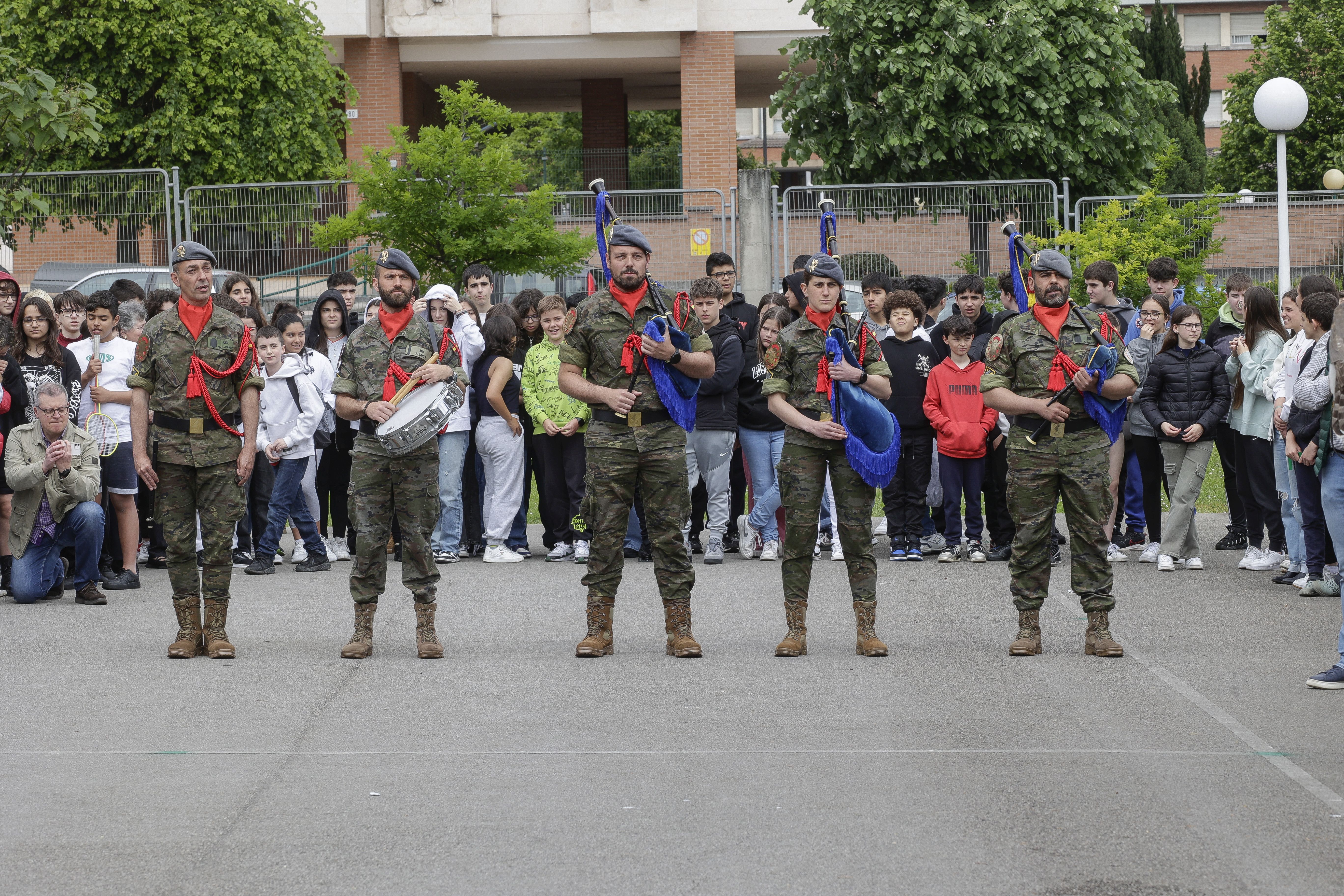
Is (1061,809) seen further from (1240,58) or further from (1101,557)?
(1240,58)

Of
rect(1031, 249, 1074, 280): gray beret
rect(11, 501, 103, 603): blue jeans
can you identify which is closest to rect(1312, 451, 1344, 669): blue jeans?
rect(1031, 249, 1074, 280): gray beret

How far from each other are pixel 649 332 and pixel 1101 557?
2.81 metres

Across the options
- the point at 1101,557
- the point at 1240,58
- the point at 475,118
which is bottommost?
the point at 1101,557

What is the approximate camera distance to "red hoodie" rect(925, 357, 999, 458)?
12227 mm

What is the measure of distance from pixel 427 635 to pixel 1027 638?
339 cm

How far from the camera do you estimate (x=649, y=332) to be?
8.33 metres

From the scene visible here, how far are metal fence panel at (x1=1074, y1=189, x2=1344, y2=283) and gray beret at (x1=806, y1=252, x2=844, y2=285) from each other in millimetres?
10932

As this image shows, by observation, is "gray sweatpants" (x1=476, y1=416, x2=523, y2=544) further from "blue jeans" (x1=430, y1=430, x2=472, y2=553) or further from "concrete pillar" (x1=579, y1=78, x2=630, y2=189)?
"concrete pillar" (x1=579, y1=78, x2=630, y2=189)

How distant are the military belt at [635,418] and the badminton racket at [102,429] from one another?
4.63 metres

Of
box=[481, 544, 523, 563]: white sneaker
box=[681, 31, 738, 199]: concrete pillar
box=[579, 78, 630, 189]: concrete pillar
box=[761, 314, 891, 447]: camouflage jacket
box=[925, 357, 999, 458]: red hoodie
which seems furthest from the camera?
box=[579, 78, 630, 189]: concrete pillar

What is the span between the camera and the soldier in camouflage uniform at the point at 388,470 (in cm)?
866

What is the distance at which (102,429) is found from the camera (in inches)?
449

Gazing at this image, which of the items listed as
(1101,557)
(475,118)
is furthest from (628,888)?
(475,118)

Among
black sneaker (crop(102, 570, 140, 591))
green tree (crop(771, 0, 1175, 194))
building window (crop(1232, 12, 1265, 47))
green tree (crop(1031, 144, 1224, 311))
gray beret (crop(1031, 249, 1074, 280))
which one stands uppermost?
building window (crop(1232, 12, 1265, 47))
